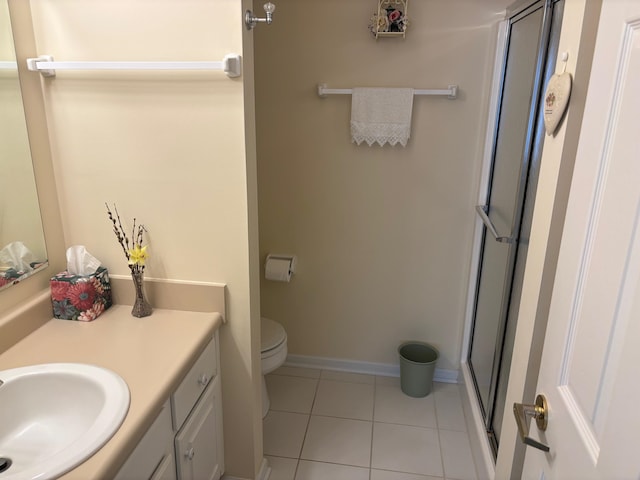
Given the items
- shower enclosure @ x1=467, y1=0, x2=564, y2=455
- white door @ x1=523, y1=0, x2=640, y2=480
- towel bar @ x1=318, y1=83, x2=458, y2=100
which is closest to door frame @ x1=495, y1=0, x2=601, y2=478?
white door @ x1=523, y1=0, x2=640, y2=480

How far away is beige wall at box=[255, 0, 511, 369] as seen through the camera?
2312 millimetres

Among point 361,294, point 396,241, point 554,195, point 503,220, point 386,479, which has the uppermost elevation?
point 554,195

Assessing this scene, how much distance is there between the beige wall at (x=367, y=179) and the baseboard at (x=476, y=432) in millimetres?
244

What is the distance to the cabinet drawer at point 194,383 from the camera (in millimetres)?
1410

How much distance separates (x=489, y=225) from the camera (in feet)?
6.93

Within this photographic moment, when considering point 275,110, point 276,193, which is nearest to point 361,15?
point 275,110

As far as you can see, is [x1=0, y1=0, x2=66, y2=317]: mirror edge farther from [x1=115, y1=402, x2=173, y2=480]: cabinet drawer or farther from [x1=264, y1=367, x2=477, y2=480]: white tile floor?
[x1=264, y1=367, x2=477, y2=480]: white tile floor

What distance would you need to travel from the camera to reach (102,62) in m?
1.48

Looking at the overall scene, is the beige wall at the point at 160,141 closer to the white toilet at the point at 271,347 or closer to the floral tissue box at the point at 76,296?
the floral tissue box at the point at 76,296

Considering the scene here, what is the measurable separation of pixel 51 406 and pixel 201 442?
1.70 feet

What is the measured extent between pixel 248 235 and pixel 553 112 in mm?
984

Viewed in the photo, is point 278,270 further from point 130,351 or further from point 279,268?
point 130,351

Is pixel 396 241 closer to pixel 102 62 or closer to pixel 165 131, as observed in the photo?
pixel 165 131

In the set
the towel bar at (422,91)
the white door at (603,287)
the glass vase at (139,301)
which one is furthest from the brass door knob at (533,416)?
the towel bar at (422,91)
